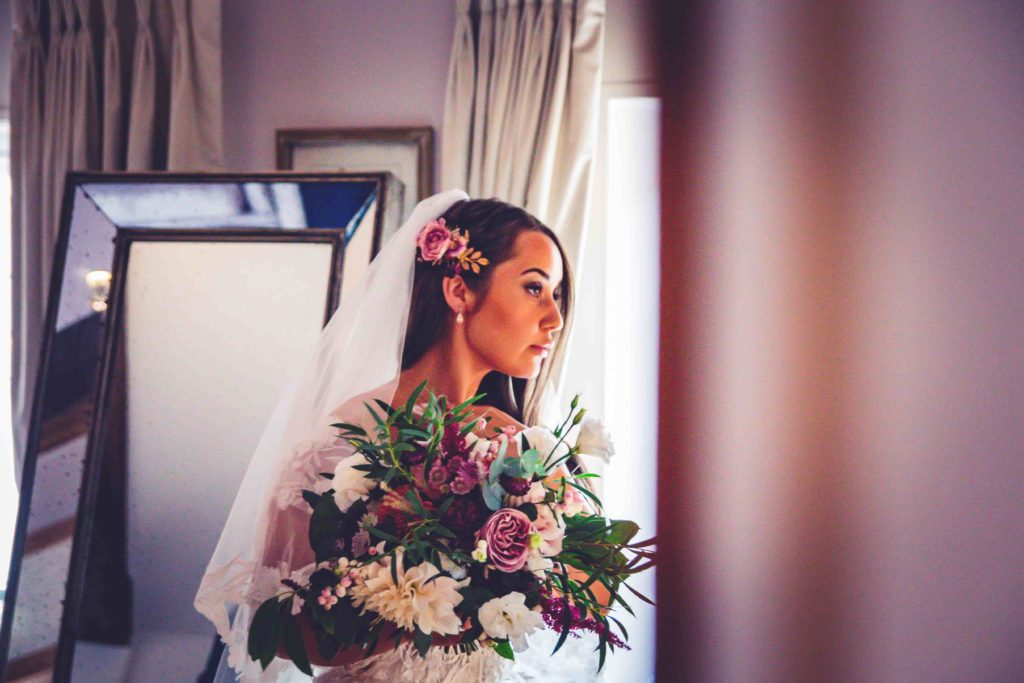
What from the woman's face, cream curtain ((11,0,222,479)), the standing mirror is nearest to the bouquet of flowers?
the woman's face

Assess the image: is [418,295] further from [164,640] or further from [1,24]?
[1,24]

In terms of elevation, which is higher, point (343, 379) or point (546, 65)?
point (546, 65)

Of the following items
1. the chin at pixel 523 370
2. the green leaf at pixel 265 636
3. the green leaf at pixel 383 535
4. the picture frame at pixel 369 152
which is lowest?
the green leaf at pixel 265 636

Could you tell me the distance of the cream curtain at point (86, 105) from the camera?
1933 mm

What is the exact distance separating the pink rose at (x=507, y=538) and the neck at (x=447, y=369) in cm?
39

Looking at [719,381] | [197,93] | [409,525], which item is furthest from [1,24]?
[719,381]

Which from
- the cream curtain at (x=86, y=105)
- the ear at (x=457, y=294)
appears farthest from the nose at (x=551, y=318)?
the cream curtain at (x=86, y=105)

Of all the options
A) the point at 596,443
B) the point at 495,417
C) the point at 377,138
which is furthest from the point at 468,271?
the point at 377,138

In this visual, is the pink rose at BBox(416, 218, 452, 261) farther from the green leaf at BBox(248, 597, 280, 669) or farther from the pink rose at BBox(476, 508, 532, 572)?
the green leaf at BBox(248, 597, 280, 669)

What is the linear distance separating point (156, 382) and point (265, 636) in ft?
3.10

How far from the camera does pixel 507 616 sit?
3.32 ft

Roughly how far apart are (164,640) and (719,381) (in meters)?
1.59

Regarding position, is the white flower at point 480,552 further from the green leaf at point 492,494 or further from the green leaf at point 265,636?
the green leaf at point 265,636

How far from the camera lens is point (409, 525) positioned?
1048mm
